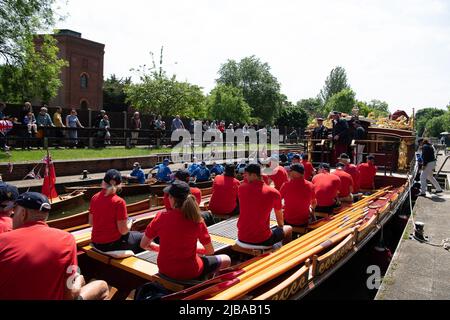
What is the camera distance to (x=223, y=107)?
47.1 meters

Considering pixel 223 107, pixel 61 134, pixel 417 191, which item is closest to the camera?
pixel 417 191

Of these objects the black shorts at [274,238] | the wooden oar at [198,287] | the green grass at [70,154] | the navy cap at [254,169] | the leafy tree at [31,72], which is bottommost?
the wooden oar at [198,287]

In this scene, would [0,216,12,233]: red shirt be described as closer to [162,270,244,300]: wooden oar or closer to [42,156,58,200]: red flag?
[162,270,244,300]: wooden oar

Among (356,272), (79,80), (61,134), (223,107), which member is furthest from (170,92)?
(356,272)

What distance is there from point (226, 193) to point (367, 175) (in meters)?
5.80

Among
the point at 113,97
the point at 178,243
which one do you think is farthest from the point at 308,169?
the point at 113,97

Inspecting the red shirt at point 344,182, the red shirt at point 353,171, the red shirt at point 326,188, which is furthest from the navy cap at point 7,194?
the red shirt at point 353,171

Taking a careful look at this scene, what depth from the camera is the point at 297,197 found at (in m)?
6.04

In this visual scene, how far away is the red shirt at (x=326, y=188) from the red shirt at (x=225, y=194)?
171 centimetres

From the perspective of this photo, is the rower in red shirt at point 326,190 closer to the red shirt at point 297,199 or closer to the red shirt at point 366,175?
the red shirt at point 297,199

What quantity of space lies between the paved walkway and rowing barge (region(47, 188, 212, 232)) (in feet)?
15.9

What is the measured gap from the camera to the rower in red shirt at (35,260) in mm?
2537
